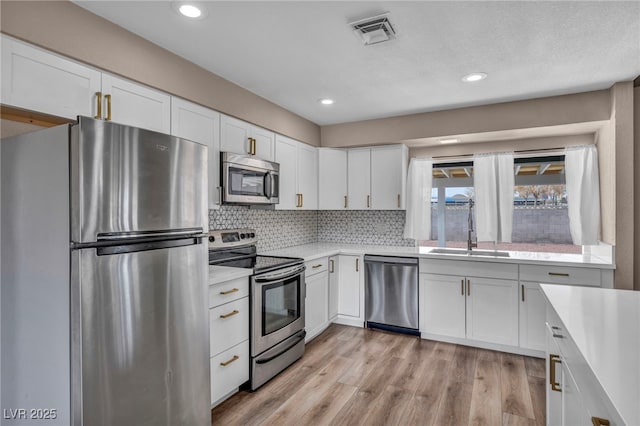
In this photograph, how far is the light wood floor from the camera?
89.7 inches

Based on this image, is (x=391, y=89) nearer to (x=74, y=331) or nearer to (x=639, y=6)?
(x=639, y=6)

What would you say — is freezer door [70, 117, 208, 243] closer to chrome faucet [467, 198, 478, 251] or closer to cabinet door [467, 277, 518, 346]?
cabinet door [467, 277, 518, 346]

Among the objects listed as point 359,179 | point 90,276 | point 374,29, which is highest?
point 374,29

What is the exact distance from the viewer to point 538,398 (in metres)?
2.51

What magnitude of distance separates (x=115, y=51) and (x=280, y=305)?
2.16 metres

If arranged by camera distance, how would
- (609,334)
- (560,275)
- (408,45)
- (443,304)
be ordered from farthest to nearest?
(443,304)
(560,275)
(408,45)
(609,334)

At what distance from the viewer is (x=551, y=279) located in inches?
125

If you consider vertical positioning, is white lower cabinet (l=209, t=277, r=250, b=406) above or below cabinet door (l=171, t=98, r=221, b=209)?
below

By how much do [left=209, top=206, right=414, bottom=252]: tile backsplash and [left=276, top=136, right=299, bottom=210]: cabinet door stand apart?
295 mm

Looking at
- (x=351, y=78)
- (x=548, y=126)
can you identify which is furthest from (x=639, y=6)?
(x=351, y=78)

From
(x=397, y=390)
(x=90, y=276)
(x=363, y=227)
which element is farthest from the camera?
(x=363, y=227)

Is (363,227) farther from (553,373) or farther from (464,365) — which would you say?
(553,373)

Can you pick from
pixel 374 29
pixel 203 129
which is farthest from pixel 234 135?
pixel 374 29

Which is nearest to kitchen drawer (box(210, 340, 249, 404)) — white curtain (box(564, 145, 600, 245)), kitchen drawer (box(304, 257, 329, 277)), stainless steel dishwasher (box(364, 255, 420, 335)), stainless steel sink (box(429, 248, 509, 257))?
kitchen drawer (box(304, 257, 329, 277))
